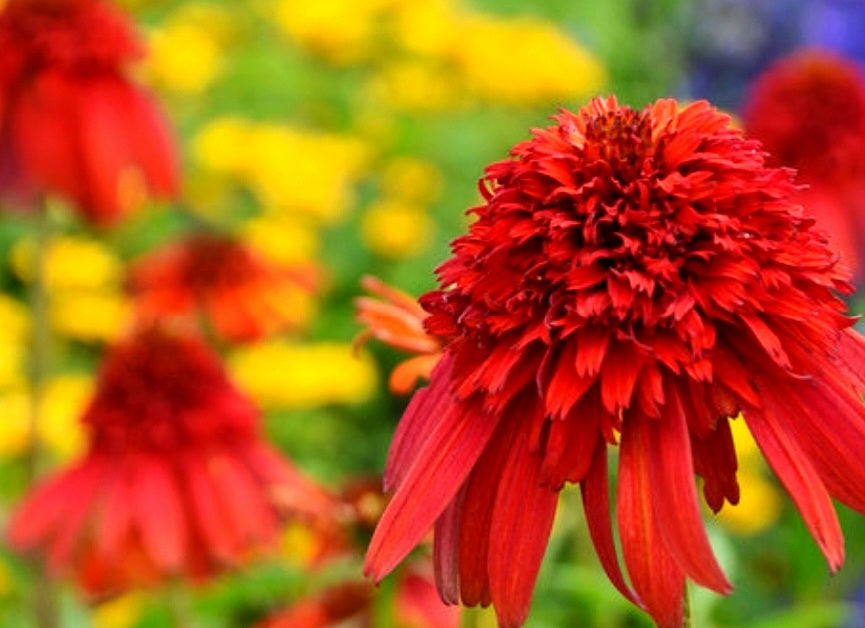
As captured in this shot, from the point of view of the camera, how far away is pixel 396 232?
277 cm

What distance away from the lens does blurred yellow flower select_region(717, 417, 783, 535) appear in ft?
7.22

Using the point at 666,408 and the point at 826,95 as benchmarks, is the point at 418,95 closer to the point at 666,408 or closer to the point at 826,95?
the point at 826,95

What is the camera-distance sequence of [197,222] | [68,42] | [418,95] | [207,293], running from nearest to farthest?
[68,42], [207,293], [197,222], [418,95]

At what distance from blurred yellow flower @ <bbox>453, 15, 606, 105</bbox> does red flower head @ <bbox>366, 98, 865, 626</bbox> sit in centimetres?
231

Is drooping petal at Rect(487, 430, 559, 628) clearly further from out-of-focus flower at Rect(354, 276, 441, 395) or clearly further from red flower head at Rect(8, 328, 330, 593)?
red flower head at Rect(8, 328, 330, 593)

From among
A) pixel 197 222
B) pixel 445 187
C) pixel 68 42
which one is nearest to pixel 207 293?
pixel 68 42

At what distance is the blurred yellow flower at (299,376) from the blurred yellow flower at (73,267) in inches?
13.6

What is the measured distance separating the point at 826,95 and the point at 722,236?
4.06ft

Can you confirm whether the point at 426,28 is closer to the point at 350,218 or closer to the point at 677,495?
the point at 350,218

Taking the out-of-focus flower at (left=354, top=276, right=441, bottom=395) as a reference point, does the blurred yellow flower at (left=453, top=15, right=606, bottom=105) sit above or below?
above

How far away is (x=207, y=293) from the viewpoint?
2.14 meters

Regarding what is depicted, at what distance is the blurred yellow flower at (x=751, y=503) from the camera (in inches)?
86.7

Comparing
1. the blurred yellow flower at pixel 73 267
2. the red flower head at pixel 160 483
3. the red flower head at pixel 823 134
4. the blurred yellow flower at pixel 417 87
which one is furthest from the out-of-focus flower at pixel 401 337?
the blurred yellow flower at pixel 417 87

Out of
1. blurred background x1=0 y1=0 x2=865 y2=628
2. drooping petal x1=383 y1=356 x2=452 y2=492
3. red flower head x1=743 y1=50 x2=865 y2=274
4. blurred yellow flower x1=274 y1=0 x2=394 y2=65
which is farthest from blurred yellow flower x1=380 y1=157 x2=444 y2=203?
drooping petal x1=383 y1=356 x2=452 y2=492
